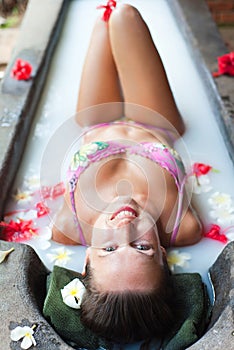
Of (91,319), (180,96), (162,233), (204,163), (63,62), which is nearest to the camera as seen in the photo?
(91,319)

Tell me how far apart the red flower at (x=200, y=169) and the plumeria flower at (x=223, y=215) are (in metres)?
0.23

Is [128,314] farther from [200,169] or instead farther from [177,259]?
[200,169]

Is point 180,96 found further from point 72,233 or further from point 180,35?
point 72,233

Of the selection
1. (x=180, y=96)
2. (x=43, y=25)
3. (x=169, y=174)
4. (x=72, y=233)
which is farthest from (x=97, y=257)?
(x=43, y=25)

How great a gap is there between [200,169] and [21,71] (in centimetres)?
111

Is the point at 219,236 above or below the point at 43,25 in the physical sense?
below

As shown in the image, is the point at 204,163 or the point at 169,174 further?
the point at 204,163

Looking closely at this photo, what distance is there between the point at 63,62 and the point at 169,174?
4.79 ft

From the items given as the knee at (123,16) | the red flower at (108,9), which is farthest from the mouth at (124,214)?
the red flower at (108,9)

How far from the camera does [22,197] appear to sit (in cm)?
247

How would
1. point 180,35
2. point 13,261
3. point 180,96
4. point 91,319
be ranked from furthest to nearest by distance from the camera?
point 180,35, point 180,96, point 13,261, point 91,319

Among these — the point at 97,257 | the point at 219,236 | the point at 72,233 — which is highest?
the point at 97,257

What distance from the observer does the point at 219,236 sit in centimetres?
222

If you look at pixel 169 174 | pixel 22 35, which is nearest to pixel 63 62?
pixel 22 35
